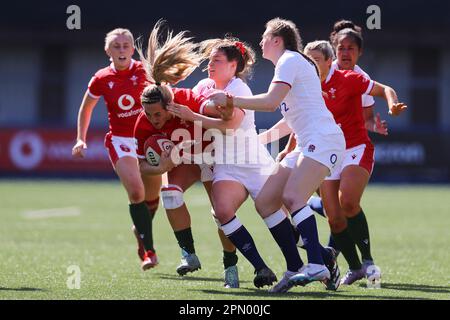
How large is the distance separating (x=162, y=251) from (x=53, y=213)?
4536 mm

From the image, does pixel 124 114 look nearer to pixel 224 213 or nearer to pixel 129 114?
pixel 129 114

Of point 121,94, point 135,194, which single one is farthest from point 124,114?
point 135,194

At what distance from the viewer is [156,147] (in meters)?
7.62

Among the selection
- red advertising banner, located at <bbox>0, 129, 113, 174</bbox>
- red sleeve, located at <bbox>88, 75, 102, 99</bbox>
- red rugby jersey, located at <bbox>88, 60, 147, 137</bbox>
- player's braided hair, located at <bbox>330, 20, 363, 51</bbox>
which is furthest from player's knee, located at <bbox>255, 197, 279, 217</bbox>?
red advertising banner, located at <bbox>0, 129, 113, 174</bbox>

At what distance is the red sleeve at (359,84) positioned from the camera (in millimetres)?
7859

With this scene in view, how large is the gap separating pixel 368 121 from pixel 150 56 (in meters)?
1.90

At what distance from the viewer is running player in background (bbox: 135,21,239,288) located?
7379 millimetres

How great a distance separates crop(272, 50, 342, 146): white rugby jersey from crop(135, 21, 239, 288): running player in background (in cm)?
60

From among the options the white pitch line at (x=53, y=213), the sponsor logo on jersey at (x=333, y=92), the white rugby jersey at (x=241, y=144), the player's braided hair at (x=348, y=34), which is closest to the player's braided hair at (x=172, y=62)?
the white rugby jersey at (x=241, y=144)

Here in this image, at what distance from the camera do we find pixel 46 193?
18078mm

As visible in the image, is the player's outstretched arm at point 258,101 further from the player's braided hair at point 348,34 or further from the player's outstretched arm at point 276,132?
the player's braided hair at point 348,34

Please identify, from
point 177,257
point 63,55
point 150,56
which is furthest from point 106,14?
point 150,56

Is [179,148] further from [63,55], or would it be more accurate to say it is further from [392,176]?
[63,55]

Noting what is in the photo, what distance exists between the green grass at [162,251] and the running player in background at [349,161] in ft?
1.17
